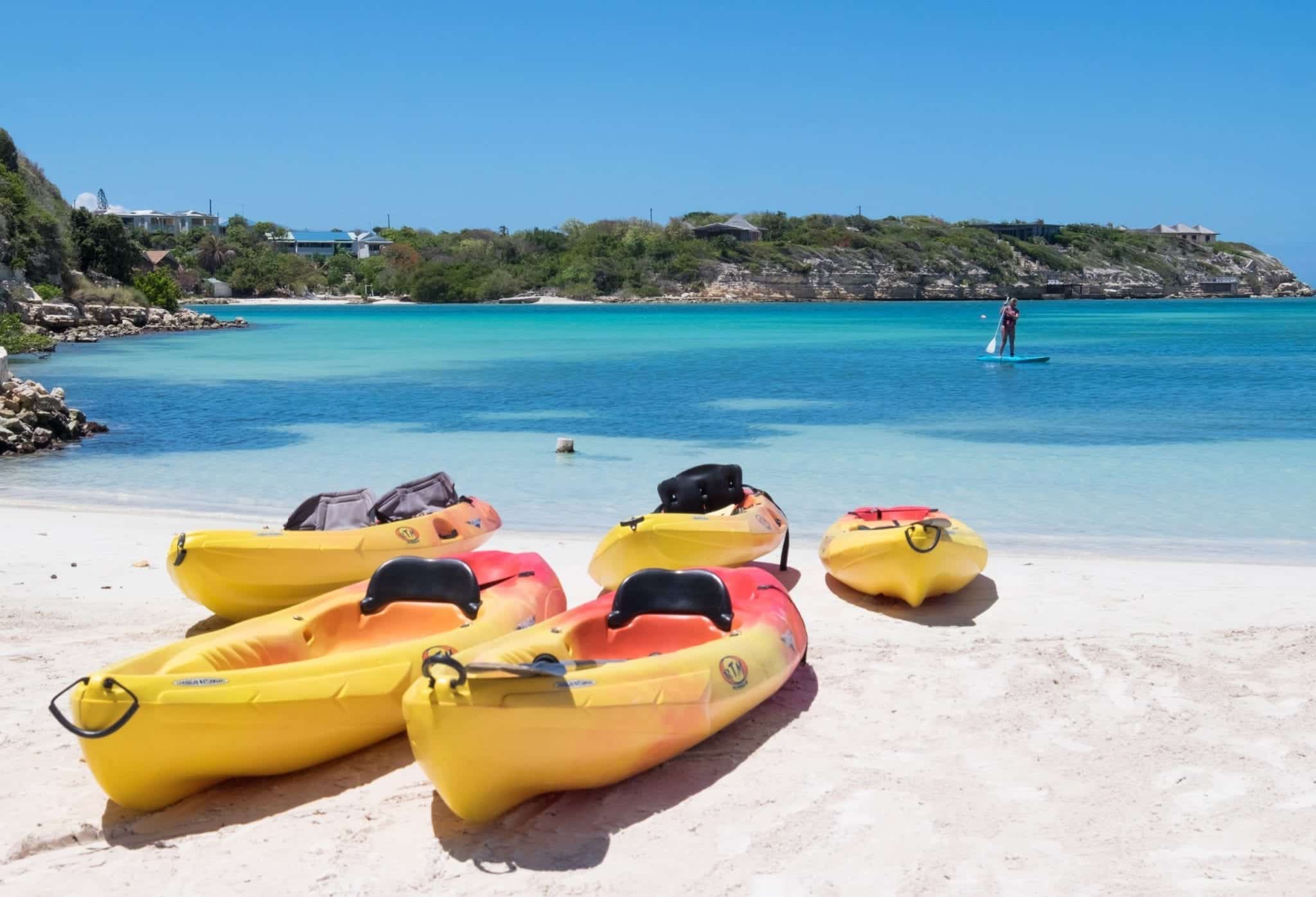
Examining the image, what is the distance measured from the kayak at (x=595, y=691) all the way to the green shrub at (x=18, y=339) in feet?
73.1

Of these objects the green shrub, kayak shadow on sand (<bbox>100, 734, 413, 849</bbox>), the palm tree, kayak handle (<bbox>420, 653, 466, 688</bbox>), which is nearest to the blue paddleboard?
the green shrub

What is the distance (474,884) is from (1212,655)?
3.77 m

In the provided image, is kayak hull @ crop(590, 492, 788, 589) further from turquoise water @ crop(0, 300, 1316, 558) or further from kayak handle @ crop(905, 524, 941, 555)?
turquoise water @ crop(0, 300, 1316, 558)

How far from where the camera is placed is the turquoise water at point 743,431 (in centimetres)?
1018

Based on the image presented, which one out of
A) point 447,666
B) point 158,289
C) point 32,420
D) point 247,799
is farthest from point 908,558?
point 158,289

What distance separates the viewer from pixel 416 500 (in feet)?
23.3

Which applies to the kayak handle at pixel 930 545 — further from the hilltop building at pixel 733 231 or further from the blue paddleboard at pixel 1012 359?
the hilltop building at pixel 733 231

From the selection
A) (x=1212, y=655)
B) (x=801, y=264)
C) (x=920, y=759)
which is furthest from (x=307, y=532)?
(x=801, y=264)

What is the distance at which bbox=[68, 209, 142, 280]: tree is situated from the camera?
146ft

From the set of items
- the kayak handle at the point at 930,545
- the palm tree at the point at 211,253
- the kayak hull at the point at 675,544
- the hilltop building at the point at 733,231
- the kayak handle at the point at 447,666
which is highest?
the hilltop building at the point at 733,231

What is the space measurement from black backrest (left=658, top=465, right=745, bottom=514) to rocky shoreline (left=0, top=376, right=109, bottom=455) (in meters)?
9.08

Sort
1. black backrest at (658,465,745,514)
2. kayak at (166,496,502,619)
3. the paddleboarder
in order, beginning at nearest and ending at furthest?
1. kayak at (166,496,502,619)
2. black backrest at (658,465,745,514)
3. the paddleboarder

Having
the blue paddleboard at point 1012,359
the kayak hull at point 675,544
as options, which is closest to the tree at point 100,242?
the blue paddleboard at point 1012,359

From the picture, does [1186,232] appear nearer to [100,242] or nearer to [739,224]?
[739,224]
